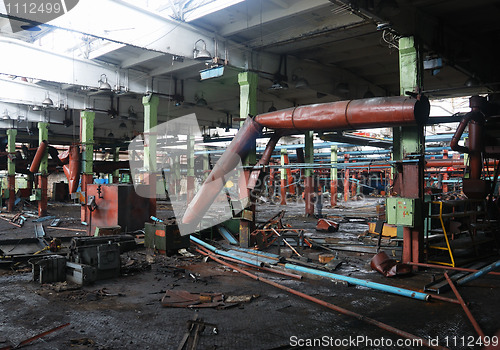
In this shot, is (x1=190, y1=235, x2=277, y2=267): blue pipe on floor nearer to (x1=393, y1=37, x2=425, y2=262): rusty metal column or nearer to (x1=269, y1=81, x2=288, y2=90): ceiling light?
(x1=393, y1=37, x2=425, y2=262): rusty metal column

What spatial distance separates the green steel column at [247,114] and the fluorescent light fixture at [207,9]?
215 centimetres

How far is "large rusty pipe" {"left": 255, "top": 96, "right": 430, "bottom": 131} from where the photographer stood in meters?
6.85

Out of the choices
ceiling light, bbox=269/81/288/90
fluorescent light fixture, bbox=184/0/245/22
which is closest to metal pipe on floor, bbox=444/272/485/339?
fluorescent light fixture, bbox=184/0/245/22

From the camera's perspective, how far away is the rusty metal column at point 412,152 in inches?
288

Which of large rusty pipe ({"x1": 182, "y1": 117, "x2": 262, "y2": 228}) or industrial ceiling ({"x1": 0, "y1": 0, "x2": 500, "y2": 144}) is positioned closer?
industrial ceiling ({"x1": 0, "y1": 0, "x2": 500, "y2": 144})

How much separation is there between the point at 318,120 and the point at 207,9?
380 centimetres

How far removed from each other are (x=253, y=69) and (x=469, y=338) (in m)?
8.53

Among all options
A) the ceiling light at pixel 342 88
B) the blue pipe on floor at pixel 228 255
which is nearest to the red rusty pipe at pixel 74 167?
the blue pipe on floor at pixel 228 255

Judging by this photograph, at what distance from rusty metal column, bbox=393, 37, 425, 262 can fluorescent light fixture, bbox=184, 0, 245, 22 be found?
3869mm

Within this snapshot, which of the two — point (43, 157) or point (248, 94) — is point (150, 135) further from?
point (43, 157)

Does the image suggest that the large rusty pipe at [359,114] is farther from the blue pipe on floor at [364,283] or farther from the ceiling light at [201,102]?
the ceiling light at [201,102]

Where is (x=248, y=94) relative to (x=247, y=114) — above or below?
above

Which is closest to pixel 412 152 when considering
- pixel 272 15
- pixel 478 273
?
pixel 478 273

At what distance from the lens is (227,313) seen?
16.4 feet
